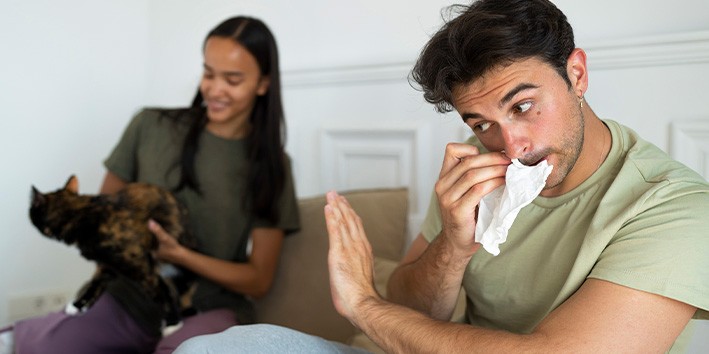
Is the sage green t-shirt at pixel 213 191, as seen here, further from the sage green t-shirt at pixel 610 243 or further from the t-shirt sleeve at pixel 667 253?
the t-shirt sleeve at pixel 667 253

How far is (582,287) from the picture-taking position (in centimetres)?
106

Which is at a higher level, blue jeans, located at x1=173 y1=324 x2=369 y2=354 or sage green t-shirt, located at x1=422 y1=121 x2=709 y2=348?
sage green t-shirt, located at x1=422 y1=121 x2=709 y2=348

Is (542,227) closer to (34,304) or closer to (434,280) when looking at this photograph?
(434,280)

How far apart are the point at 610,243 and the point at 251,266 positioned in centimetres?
106

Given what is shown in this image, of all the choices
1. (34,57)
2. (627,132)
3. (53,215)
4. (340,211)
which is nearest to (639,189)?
(627,132)

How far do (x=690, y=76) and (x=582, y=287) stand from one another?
2.28 ft

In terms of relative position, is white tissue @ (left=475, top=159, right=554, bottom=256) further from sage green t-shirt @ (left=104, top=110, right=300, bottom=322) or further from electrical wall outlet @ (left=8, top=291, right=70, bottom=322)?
electrical wall outlet @ (left=8, top=291, right=70, bottom=322)

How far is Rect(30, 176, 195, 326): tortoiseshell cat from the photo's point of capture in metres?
1.67

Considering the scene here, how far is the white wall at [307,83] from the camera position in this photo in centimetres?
157

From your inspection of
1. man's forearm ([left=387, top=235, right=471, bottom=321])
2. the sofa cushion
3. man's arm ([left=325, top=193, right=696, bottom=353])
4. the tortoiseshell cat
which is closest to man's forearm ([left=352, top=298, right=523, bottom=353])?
man's arm ([left=325, top=193, right=696, bottom=353])

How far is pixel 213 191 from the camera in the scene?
195cm

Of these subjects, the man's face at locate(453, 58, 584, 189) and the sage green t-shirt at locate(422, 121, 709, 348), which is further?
the man's face at locate(453, 58, 584, 189)

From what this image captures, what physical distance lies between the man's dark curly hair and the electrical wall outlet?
1838mm

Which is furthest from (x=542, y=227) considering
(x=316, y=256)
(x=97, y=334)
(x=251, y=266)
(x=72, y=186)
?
(x=72, y=186)
